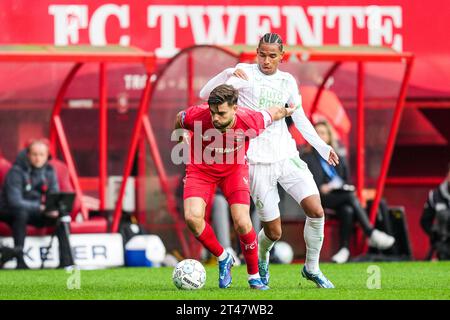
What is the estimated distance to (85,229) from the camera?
16.5m

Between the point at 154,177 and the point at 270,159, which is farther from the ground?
the point at 270,159

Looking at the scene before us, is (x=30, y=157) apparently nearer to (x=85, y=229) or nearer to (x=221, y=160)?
(x=85, y=229)

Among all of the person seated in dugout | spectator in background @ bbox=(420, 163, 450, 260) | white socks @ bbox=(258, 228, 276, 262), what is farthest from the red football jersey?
spectator in background @ bbox=(420, 163, 450, 260)

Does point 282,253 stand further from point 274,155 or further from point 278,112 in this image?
point 278,112

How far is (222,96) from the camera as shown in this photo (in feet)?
35.9

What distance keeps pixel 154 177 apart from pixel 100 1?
7.75 feet

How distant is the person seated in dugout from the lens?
1569 cm

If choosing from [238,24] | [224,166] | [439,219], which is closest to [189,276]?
[224,166]

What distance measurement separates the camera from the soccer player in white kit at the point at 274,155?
11.7 metres

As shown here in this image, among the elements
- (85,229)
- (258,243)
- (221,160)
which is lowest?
(85,229)

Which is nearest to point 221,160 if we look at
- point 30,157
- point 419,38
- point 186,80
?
point 30,157
